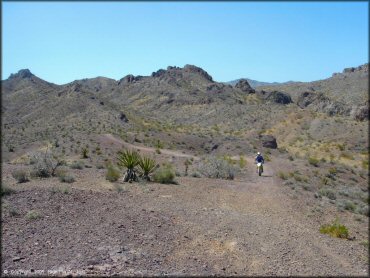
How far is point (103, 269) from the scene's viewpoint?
8469 mm

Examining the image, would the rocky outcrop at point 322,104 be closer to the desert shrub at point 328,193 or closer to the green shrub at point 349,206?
the desert shrub at point 328,193

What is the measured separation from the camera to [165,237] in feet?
34.9

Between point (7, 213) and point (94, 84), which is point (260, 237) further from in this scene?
point (94, 84)

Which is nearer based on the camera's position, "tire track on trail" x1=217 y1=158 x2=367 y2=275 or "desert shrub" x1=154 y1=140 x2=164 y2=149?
"tire track on trail" x1=217 y1=158 x2=367 y2=275

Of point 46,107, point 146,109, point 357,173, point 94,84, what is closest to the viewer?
point 357,173

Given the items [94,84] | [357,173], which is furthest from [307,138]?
[94,84]

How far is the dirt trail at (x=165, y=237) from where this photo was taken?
895 cm

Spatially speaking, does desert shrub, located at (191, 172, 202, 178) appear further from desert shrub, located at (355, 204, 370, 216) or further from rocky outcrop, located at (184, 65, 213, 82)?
rocky outcrop, located at (184, 65, 213, 82)

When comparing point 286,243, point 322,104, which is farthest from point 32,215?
point 322,104

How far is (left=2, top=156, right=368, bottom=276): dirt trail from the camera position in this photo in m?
8.95

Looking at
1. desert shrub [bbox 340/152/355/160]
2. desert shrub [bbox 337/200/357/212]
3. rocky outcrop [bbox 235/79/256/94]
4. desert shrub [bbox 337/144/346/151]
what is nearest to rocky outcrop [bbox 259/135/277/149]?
desert shrub [bbox 340/152/355/160]

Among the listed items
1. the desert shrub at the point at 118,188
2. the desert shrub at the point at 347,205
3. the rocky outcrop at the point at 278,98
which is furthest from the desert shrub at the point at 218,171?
the rocky outcrop at the point at 278,98

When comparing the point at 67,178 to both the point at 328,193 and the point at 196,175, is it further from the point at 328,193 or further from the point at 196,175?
the point at 328,193

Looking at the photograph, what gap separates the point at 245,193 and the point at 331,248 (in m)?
6.68
